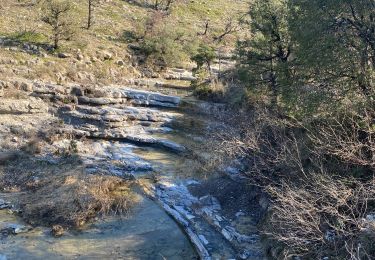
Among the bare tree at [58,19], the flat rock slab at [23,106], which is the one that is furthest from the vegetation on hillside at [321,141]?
the bare tree at [58,19]

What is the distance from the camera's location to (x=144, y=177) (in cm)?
1747

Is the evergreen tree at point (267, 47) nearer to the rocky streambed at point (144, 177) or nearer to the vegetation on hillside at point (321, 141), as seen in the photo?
the vegetation on hillside at point (321, 141)

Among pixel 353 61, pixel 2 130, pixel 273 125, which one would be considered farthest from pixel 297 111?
pixel 2 130

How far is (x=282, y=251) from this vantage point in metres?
11.3

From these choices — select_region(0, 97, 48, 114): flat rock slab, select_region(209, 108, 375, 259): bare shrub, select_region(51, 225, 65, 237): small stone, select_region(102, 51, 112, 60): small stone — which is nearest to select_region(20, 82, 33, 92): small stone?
select_region(0, 97, 48, 114): flat rock slab

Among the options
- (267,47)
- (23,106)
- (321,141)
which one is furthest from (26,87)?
(321,141)

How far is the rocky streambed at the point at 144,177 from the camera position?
12758 millimetres

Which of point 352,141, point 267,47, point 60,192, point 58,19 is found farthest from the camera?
point 58,19

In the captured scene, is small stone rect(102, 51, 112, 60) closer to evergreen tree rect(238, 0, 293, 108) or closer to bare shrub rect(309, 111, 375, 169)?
evergreen tree rect(238, 0, 293, 108)

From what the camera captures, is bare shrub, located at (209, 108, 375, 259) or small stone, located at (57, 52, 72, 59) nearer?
bare shrub, located at (209, 108, 375, 259)

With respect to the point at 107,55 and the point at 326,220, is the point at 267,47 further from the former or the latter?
the point at 107,55

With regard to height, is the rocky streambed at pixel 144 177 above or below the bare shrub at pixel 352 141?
below

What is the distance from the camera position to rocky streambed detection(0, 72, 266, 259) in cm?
1276

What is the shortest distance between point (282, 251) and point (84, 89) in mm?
16787
